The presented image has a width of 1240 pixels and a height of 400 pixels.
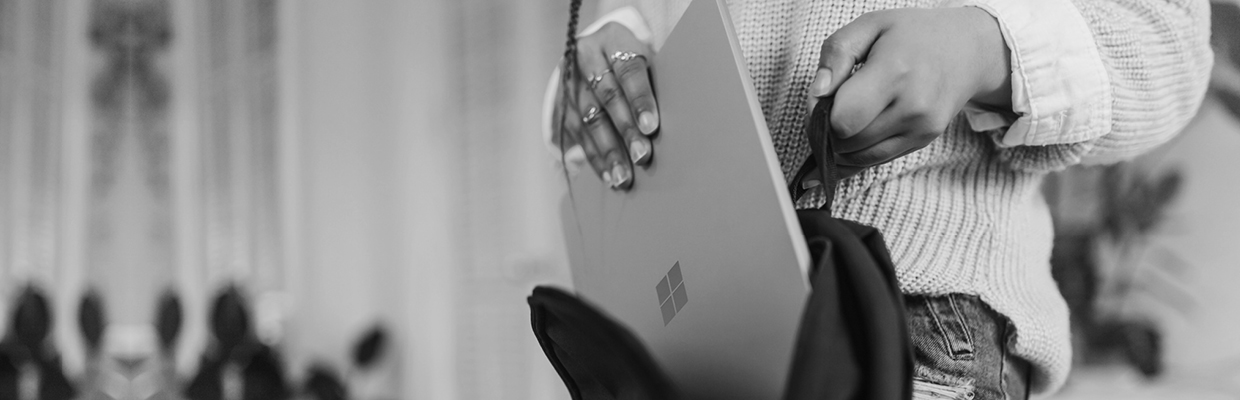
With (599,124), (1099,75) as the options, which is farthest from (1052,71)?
(599,124)

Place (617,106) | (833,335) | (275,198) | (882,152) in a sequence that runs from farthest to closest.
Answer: (275,198)
(617,106)
(882,152)
(833,335)

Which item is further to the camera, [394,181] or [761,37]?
[394,181]

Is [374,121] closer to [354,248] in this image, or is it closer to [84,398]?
[354,248]

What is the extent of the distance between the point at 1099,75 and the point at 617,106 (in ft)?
0.79

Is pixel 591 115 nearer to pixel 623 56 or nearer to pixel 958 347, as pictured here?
pixel 623 56

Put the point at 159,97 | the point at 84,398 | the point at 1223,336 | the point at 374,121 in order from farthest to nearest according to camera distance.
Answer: the point at 374,121 → the point at 159,97 → the point at 84,398 → the point at 1223,336

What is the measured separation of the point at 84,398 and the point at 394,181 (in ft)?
3.57

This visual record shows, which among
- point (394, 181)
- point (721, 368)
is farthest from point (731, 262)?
point (394, 181)

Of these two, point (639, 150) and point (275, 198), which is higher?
point (639, 150)

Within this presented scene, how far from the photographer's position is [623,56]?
476 millimetres

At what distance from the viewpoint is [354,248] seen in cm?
272

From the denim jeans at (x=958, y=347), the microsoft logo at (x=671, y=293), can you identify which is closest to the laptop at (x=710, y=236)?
the microsoft logo at (x=671, y=293)

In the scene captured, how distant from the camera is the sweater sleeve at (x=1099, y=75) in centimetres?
39

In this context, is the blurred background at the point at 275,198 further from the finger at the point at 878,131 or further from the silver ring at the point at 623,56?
the finger at the point at 878,131
